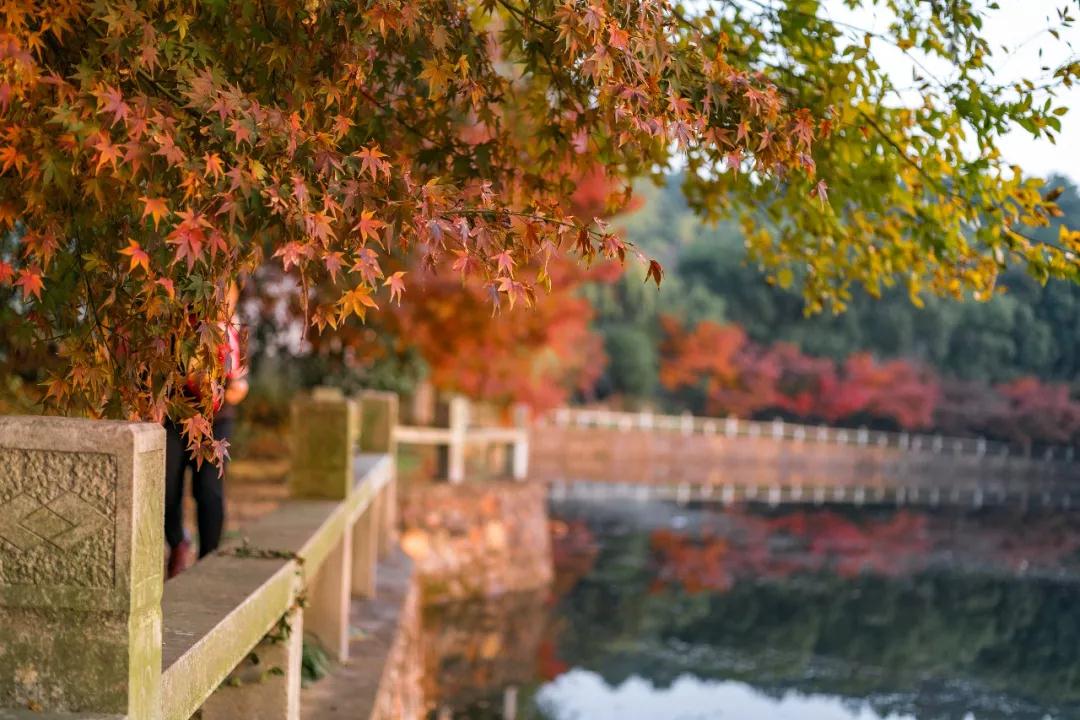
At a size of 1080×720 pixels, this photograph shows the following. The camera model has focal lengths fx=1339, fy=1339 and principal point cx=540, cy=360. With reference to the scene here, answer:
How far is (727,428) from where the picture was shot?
34469mm

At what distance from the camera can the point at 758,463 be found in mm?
34156

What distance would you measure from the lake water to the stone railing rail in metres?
13.4

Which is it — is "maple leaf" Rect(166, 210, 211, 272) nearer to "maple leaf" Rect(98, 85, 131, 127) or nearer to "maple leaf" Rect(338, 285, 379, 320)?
"maple leaf" Rect(98, 85, 131, 127)

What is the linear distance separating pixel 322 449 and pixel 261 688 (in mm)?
2132

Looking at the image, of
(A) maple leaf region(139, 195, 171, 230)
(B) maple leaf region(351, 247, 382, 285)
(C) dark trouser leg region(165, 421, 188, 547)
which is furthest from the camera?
(C) dark trouser leg region(165, 421, 188, 547)

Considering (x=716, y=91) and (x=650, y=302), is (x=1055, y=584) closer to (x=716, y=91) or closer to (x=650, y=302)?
(x=716, y=91)

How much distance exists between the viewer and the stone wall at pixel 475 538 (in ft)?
39.1

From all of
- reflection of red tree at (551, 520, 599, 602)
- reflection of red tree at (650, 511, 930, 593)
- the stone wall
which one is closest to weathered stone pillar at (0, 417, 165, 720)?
the stone wall

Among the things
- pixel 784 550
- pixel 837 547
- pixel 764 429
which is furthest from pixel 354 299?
pixel 764 429

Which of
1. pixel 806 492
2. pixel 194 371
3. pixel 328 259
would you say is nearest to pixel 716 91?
pixel 328 259

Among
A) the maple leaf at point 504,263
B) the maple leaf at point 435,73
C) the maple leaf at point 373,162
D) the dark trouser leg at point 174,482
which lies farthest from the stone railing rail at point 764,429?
the maple leaf at point 373,162

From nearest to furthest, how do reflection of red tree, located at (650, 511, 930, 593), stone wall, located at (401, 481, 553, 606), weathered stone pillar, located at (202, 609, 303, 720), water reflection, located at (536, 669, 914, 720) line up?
weathered stone pillar, located at (202, 609, 303, 720), water reflection, located at (536, 669, 914, 720), stone wall, located at (401, 481, 553, 606), reflection of red tree, located at (650, 511, 930, 593)

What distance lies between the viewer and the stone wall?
11.9 metres

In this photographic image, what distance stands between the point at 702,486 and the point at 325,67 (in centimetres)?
2464
